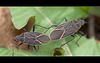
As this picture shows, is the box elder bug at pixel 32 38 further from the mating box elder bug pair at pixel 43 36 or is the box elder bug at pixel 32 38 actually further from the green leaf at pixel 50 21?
the green leaf at pixel 50 21

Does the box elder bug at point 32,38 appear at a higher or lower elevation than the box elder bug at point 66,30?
lower

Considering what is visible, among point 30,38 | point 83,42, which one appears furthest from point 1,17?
point 83,42

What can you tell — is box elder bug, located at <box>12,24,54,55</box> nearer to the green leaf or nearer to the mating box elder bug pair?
the mating box elder bug pair

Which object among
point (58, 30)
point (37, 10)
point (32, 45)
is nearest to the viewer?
point (32, 45)

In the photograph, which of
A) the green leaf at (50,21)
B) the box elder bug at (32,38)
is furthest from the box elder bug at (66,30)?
the box elder bug at (32,38)

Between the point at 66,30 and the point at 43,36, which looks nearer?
the point at 43,36

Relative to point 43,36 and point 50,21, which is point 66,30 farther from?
point 43,36

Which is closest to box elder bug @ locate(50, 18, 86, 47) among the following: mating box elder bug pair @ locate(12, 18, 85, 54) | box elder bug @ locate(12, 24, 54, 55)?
mating box elder bug pair @ locate(12, 18, 85, 54)

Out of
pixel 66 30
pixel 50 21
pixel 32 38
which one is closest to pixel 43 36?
pixel 32 38
